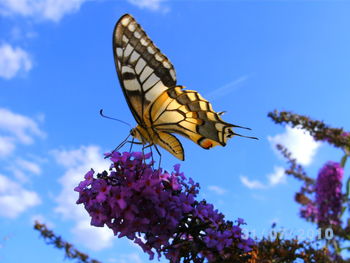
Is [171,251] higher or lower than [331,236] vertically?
lower

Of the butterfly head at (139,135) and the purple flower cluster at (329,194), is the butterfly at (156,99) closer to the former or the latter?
the butterfly head at (139,135)

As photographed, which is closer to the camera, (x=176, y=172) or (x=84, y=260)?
(x=176, y=172)

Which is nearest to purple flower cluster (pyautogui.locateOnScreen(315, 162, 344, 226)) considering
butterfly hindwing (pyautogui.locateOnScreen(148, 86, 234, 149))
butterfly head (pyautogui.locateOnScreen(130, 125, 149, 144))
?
butterfly hindwing (pyautogui.locateOnScreen(148, 86, 234, 149))

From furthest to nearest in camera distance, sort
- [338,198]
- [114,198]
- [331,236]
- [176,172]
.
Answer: [338,198] → [331,236] → [176,172] → [114,198]

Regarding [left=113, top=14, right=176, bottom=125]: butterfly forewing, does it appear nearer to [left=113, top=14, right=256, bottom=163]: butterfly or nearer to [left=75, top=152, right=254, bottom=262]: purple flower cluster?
[left=113, top=14, right=256, bottom=163]: butterfly

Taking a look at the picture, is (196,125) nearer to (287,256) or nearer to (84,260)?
(287,256)

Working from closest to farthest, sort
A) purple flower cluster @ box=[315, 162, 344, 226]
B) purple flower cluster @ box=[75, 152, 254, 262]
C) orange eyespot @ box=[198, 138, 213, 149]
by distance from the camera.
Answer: purple flower cluster @ box=[75, 152, 254, 262] < orange eyespot @ box=[198, 138, 213, 149] < purple flower cluster @ box=[315, 162, 344, 226]

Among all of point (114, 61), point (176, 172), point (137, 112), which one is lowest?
point (176, 172)

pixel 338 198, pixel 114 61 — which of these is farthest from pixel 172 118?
pixel 338 198
